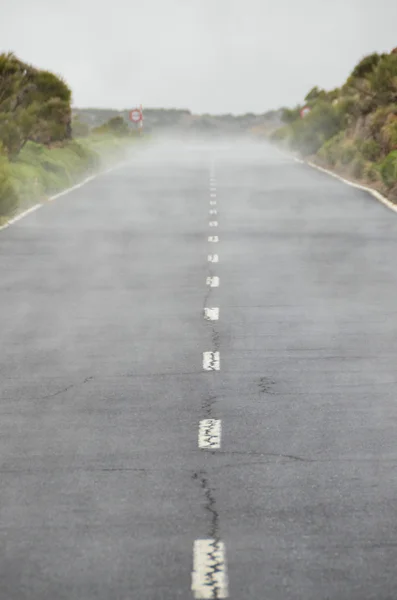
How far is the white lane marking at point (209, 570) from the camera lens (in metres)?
6.17

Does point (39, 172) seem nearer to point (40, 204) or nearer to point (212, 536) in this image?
point (40, 204)

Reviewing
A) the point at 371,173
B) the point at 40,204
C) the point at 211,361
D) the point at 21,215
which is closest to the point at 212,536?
the point at 211,361

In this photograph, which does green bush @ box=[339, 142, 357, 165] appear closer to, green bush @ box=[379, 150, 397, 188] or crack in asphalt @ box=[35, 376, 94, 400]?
green bush @ box=[379, 150, 397, 188]

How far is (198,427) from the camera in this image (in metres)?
9.66

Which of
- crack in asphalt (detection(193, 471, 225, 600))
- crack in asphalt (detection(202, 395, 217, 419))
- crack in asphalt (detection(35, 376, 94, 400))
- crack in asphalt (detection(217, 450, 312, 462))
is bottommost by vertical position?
crack in asphalt (detection(35, 376, 94, 400))

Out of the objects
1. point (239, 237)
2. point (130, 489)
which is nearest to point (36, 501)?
point (130, 489)

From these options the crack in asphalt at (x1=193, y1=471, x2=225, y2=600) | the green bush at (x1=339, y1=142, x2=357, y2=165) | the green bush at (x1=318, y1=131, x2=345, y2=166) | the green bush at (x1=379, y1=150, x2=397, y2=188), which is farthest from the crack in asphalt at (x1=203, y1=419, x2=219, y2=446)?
the green bush at (x1=318, y1=131, x2=345, y2=166)

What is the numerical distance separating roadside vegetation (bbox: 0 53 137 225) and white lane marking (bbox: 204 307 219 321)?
50.2ft

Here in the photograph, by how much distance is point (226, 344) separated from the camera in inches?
535

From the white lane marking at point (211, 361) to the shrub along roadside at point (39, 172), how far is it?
18.1 meters

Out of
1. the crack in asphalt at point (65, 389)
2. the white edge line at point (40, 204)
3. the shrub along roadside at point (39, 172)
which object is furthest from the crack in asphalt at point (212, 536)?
the shrub along roadside at point (39, 172)

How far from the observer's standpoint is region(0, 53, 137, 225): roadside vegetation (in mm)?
37969

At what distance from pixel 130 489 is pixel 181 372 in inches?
161

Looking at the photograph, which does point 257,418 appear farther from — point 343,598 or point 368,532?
point 343,598
